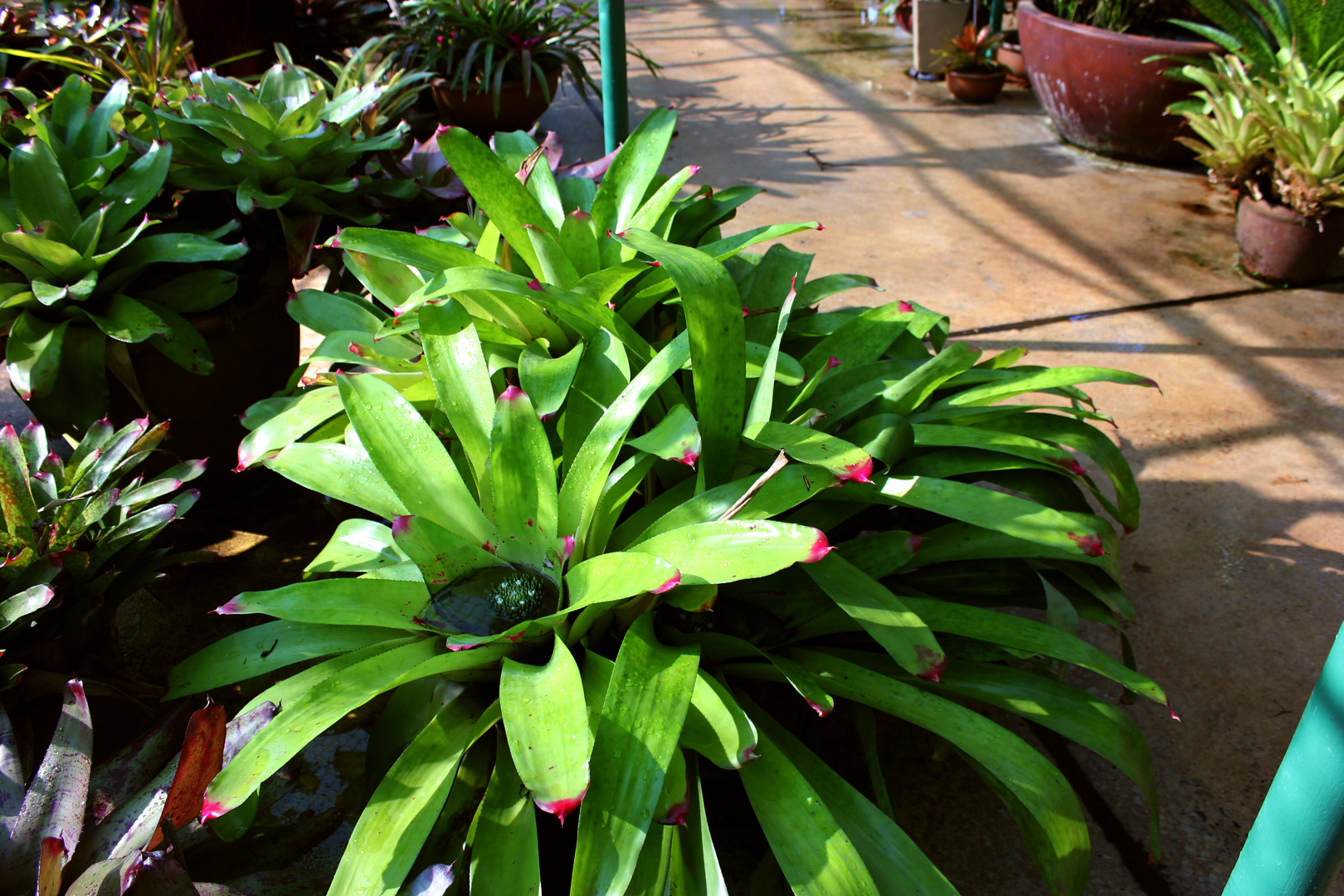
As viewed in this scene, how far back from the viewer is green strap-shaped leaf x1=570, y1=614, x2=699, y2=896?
2.77 ft

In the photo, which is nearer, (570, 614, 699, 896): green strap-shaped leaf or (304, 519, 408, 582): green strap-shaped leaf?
(570, 614, 699, 896): green strap-shaped leaf

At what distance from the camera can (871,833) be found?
0.99m

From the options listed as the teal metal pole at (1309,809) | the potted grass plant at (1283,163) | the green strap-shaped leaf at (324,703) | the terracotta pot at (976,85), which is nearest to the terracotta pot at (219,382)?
the green strap-shaped leaf at (324,703)

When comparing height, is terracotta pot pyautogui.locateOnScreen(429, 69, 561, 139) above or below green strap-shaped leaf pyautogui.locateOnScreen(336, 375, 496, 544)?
above

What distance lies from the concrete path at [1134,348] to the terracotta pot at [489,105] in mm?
307

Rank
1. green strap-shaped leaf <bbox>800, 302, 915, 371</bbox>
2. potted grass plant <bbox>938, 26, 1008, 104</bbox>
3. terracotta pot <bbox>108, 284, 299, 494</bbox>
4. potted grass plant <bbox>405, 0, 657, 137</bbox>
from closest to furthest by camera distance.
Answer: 1. green strap-shaped leaf <bbox>800, 302, 915, 371</bbox>
2. terracotta pot <bbox>108, 284, 299, 494</bbox>
3. potted grass plant <bbox>405, 0, 657, 137</bbox>
4. potted grass plant <bbox>938, 26, 1008, 104</bbox>

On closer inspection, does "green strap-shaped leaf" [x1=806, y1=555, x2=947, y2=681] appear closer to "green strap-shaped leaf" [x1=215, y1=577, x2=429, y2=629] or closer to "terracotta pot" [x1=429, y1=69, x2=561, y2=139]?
"green strap-shaped leaf" [x1=215, y1=577, x2=429, y2=629]

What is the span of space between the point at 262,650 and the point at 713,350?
0.71m

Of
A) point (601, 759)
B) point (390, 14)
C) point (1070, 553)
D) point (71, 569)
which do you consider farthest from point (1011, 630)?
point (390, 14)

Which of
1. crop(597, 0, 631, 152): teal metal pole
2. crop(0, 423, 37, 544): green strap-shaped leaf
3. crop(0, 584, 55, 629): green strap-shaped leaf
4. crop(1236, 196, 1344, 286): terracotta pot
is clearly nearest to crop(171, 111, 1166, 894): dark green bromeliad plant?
crop(0, 584, 55, 629): green strap-shaped leaf

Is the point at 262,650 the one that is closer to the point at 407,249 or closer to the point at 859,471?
the point at 407,249

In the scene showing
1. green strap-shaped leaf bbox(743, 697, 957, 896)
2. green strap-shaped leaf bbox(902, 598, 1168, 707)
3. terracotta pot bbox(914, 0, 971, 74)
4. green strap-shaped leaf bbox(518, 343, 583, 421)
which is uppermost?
terracotta pot bbox(914, 0, 971, 74)

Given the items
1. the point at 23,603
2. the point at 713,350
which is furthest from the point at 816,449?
the point at 23,603

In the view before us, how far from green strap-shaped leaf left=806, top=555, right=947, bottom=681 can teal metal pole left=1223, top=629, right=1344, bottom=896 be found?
34 centimetres
